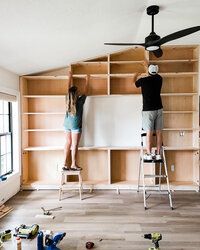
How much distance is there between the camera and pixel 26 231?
2924mm

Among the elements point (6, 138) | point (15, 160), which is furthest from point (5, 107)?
point (15, 160)

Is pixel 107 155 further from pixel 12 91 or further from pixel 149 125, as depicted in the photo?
pixel 12 91

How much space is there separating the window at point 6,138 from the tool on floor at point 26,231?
161 cm

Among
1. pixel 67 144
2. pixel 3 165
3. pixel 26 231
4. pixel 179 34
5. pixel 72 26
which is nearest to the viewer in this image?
pixel 179 34

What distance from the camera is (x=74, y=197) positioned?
175 inches

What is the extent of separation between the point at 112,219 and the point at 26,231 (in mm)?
1159

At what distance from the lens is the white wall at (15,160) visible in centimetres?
406

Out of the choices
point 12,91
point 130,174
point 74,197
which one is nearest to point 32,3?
point 12,91

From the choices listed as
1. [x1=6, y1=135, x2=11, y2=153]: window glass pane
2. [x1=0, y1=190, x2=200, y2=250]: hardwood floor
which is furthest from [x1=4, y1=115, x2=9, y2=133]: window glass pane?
[x1=0, y1=190, x2=200, y2=250]: hardwood floor

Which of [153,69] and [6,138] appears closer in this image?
[153,69]

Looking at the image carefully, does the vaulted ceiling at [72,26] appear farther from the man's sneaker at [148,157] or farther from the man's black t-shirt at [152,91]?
the man's sneaker at [148,157]

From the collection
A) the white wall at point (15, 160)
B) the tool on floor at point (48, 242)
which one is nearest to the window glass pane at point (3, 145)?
the white wall at point (15, 160)

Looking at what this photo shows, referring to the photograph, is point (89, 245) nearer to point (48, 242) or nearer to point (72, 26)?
point (48, 242)

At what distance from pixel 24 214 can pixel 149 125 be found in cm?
241
